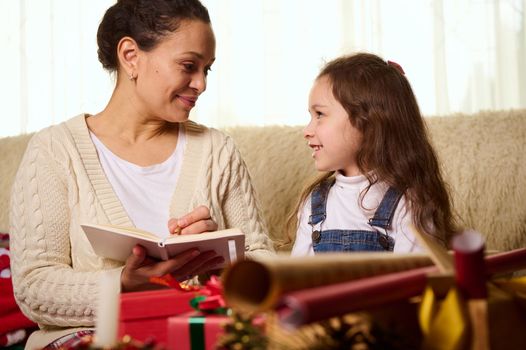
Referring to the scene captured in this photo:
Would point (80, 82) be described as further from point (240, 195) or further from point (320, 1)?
point (240, 195)

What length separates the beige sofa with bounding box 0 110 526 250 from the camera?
1748mm

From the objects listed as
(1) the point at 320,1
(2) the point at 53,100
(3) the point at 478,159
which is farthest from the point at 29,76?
(3) the point at 478,159

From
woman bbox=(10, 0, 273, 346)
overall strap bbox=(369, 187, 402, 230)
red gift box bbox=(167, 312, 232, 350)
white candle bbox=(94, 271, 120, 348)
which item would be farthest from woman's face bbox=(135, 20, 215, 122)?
white candle bbox=(94, 271, 120, 348)

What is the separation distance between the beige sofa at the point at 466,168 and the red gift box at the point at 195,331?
3.85 feet

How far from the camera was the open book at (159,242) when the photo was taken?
3.81 ft

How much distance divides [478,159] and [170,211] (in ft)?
2.75

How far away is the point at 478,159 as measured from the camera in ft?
5.92

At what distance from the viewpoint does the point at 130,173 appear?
1.57 meters

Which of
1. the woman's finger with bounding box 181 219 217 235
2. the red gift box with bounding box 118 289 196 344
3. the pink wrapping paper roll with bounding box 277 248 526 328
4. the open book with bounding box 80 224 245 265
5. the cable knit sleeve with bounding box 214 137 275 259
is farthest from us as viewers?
the cable knit sleeve with bounding box 214 137 275 259

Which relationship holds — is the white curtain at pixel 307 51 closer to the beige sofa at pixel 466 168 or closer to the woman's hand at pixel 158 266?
the beige sofa at pixel 466 168

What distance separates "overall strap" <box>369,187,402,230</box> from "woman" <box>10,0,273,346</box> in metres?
0.26

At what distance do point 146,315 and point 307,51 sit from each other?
1796 mm

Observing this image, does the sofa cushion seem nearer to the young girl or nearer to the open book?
the young girl

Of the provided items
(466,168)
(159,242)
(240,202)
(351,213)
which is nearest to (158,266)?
(159,242)
